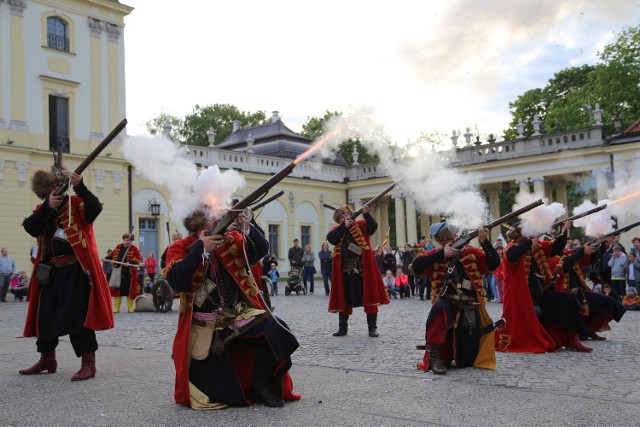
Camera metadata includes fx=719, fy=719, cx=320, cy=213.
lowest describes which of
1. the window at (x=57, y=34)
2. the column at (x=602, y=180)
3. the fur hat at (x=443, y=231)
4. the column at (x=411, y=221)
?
the fur hat at (x=443, y=231)

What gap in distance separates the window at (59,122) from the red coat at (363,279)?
67.5 ft

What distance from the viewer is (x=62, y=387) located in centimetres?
668

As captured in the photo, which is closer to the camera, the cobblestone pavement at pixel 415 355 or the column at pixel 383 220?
the cobblestone pavement at pixel 415 355

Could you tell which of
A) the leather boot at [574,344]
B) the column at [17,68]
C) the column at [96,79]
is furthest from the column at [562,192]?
the leather boot at [574,344]

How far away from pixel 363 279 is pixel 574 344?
328cm

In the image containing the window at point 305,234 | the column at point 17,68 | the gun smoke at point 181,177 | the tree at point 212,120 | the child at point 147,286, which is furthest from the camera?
the tree at point 212,120

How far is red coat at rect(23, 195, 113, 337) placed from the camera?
7125 mm

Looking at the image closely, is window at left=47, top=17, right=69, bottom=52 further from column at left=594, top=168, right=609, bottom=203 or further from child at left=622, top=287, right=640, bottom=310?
child at left=622, top=287, right=640, bottom=310

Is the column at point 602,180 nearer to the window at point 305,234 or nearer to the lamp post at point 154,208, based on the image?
the window at point 305,234

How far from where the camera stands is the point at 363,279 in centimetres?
1103

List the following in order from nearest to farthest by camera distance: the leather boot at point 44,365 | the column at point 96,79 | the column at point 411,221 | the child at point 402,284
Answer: the leather boot at point 44,365
the child at point 402,284
the column at point 96,79
the column at point 411,221

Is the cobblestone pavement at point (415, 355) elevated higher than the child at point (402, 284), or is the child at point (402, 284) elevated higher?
the child at point (402, 284)

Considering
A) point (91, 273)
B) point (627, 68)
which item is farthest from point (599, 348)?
point (627, 68)

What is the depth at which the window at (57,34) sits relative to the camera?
28.9 meters
